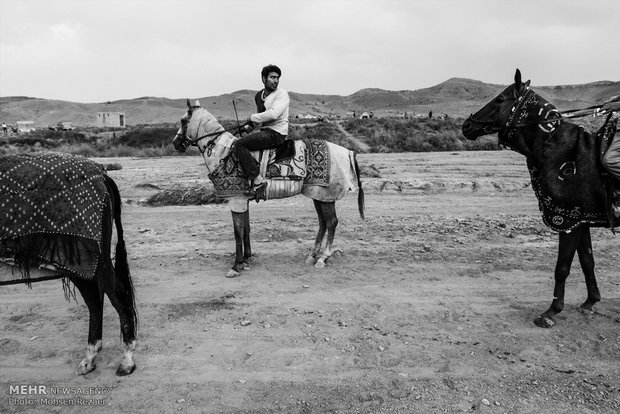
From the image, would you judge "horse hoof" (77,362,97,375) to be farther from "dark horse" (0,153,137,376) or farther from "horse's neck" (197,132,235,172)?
"horse's neck" (197,132,235,172)

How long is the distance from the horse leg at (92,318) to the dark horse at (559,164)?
4555 mm

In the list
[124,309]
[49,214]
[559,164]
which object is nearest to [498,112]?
[559,164]

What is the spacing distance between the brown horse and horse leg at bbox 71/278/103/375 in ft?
7.39

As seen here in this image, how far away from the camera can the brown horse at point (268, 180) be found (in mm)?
6477

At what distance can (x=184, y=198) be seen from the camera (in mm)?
11531

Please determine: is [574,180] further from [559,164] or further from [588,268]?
[588,268]

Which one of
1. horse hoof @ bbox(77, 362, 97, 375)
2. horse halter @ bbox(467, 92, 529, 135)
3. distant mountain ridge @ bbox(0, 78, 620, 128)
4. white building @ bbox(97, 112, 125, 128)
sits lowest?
horse hoof @ bbox(77, 362, 97, 375)

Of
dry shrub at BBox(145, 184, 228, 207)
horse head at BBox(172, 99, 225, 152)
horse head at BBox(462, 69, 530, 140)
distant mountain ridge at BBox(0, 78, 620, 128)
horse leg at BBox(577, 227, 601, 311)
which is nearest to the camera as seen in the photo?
horse head at BBox(462, 69, 530, 140)

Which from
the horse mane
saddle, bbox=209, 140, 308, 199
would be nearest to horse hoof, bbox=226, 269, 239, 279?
saddle, bbox=209, 140, 308, 199

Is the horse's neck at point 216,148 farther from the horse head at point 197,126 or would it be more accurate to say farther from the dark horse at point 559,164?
the dark horse at point 559,164

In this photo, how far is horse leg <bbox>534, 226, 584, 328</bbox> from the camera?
15.5ft

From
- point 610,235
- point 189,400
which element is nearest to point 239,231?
point 189,400

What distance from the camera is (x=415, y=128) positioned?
109ft

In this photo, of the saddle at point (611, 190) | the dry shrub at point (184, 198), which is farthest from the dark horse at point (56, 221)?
the dry shrub at point (184, 198)
